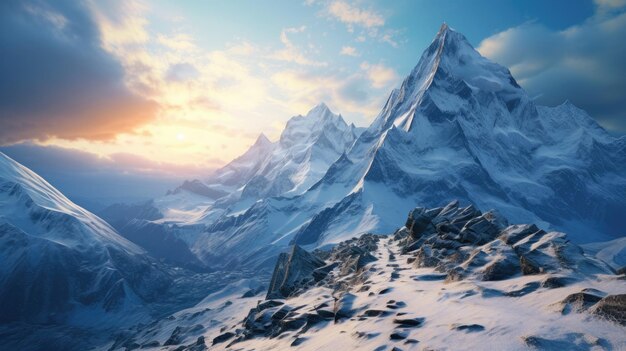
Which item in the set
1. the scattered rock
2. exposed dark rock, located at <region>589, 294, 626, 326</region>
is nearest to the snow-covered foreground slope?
exposed dark rock, located at <region>589, 294, 626, 326</region>

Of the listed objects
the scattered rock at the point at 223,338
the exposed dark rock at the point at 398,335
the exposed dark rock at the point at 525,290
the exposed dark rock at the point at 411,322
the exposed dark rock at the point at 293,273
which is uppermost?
the exposed dark rock at the point at 293,273

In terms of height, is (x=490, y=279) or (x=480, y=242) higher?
(x=480, y=242)

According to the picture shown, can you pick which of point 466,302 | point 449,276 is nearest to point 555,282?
point 466,302

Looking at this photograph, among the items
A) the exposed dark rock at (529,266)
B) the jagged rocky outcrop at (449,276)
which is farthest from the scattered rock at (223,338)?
the exposed dark rock at (529,266)

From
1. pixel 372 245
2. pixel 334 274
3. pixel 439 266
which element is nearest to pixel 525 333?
pixel 439 266

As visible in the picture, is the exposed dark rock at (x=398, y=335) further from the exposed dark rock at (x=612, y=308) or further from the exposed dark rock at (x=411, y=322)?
the exposed dark rock at (x=612, y=308)

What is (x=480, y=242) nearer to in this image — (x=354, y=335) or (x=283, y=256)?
(x=354, y=335)

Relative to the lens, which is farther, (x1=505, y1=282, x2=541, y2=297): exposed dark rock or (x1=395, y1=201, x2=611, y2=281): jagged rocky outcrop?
(x1=395, y1=201, x2=611, y2=281): jagged rocky outcrop

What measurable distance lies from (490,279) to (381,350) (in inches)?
537

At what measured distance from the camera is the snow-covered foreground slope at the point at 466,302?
59.2 feet

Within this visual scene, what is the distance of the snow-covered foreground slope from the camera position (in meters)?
18.0

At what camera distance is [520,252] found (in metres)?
31.1

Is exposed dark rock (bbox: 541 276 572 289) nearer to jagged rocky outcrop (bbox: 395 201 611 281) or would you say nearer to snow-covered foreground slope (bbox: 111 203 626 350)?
snow-covered foreground slope (bbox: 111 203 626 350)

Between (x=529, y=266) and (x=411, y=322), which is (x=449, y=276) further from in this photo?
(x=411, y=322)
